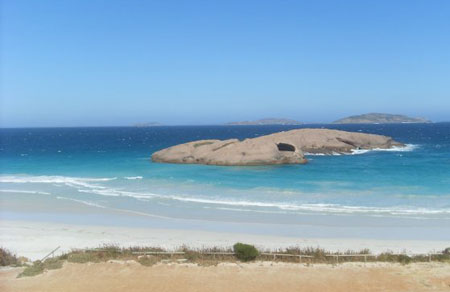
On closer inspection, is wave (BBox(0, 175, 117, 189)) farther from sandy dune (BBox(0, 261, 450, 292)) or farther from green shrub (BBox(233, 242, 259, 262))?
green shrub (BBox(233, 242, 259, 262))

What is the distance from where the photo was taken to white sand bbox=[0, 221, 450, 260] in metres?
19.1

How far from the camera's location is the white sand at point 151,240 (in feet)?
62.5

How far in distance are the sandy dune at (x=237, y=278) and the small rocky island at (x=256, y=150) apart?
32.7 metres

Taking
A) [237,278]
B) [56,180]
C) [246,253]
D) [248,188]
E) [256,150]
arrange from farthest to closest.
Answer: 1. [256,150]
2. [56,180]
3. [248,188]
4. [246,253]
5. [237,278]

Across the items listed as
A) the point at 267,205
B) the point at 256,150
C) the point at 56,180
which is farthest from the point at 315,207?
the point at 56,180

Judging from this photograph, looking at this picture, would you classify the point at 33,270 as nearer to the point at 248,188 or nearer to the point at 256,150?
the point at 248,188

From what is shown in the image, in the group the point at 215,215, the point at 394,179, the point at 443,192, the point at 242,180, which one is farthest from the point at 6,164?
the point at 443,192

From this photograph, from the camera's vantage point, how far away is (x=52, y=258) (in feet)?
55.1

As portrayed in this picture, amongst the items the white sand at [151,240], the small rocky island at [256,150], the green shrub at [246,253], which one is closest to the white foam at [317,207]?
the white sand at [151,240]

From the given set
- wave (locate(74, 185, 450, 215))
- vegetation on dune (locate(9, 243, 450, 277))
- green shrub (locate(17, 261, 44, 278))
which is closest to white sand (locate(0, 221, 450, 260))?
vegetation on dune (locate(9, 243, 450, 277))

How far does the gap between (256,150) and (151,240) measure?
3012cm

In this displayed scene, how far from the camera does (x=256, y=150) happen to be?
49312 millimetres

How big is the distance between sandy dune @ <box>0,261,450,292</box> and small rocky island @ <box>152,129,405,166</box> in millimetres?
32651

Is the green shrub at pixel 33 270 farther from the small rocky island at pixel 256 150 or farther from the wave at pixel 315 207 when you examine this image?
the small rocky island at pixel 256 150
